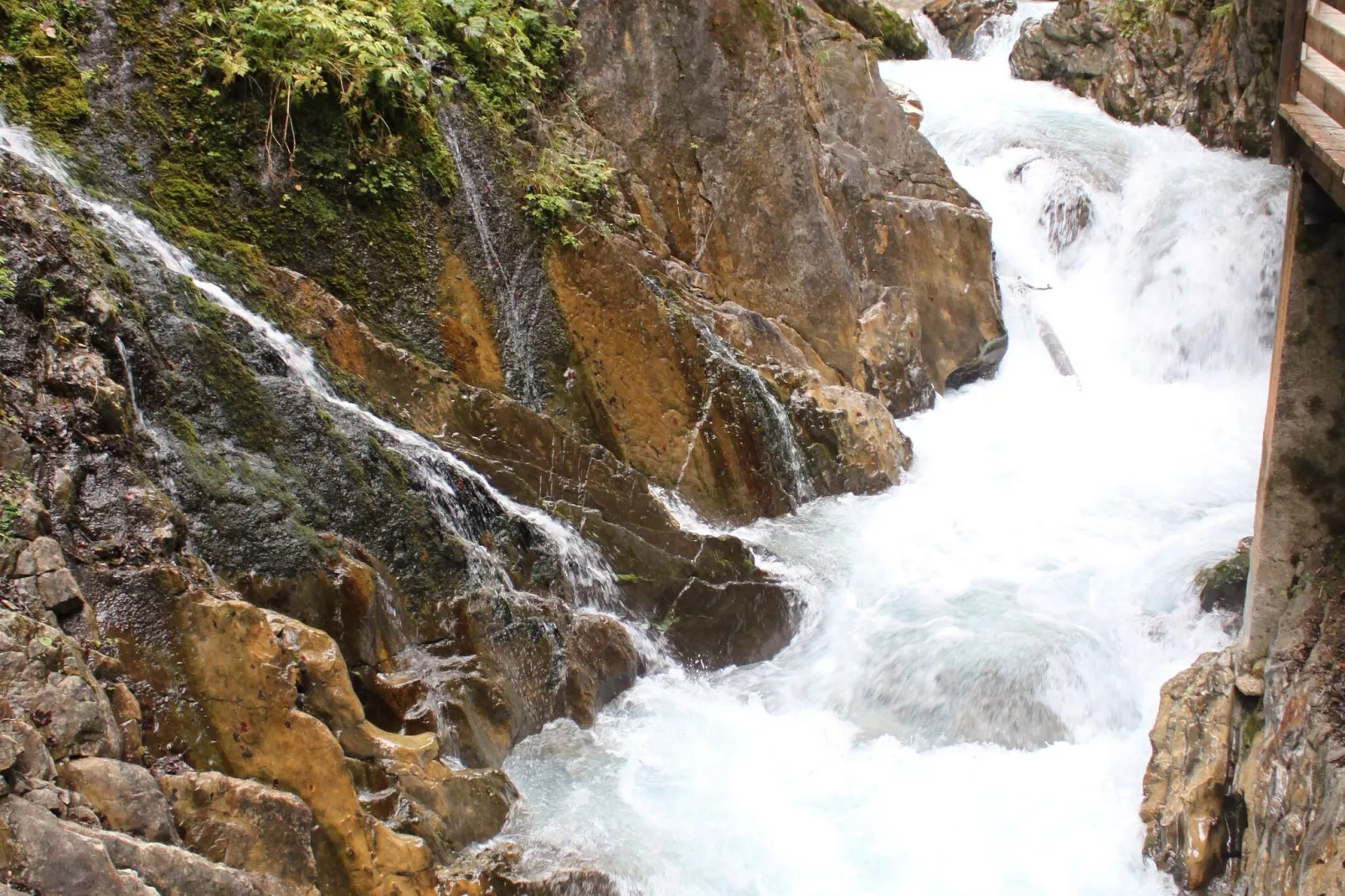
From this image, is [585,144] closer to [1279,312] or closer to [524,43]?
[524,43]

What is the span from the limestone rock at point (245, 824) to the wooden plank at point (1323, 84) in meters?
6.39

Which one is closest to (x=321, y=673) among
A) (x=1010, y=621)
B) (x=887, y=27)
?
(x=1010, y=621)

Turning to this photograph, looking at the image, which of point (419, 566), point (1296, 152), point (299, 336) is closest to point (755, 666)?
point (419, 566)

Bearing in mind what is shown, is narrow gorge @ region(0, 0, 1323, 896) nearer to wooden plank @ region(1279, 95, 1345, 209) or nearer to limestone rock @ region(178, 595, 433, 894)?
limestone rock @ region(178, 595, 433, 894)

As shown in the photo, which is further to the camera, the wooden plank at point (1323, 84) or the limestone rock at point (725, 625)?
the limestone rock at point (725, 625)

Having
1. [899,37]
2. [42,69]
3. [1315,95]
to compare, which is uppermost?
[899,37]

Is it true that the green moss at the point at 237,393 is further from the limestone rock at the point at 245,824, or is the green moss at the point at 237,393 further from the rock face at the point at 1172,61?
the rock face at the point at 1172,61

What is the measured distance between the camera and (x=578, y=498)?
25.7 ft

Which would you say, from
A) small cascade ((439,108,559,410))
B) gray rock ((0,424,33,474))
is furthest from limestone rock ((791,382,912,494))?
gray rock ((0,424,33,474))

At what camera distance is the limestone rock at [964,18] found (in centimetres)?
2067

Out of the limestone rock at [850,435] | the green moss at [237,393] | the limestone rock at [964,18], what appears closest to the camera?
the green moss at [237,393]

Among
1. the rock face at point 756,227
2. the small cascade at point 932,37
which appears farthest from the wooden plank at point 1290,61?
the small cascade at point 932,37

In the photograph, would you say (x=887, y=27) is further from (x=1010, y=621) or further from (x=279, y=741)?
(x=279, y=741)

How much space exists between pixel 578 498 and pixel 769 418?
99.0 inches
